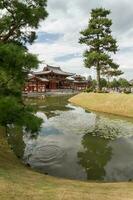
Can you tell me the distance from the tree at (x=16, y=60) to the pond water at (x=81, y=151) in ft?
4.31

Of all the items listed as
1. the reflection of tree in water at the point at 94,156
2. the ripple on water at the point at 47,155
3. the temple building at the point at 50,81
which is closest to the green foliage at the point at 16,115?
the reflection of tree in water at the point at 94,156

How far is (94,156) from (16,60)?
9466 millimetres

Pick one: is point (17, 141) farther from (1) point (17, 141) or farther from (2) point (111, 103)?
(2) point (111, 103)

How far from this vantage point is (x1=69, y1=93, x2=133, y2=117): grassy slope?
134ft

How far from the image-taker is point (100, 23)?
54.6 metres

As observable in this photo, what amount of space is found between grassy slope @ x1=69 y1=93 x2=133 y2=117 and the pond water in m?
10.4

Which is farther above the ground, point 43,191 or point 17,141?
point 43,191

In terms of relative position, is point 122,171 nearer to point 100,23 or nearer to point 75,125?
point 75,125

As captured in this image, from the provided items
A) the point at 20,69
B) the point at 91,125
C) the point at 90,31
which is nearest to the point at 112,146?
the point at 91,125

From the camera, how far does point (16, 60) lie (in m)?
12.0

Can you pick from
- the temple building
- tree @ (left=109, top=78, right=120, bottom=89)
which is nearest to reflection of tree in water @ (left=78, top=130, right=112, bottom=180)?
the temple building

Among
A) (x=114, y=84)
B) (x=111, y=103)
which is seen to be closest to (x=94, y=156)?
(x=111, y=103)

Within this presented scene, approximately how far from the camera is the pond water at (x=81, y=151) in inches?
639

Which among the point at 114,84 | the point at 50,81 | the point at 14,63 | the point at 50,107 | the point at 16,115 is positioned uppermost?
the point at 50,81
